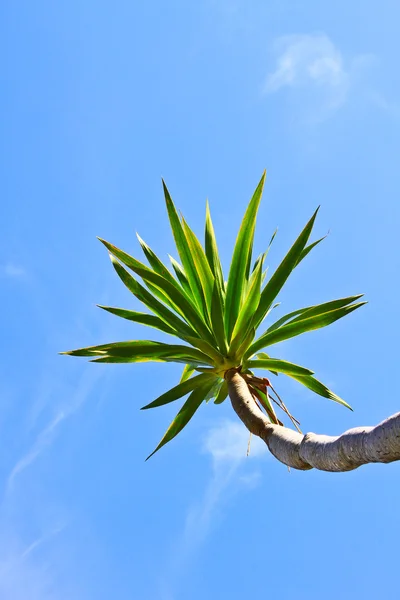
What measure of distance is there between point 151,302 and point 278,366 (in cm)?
84

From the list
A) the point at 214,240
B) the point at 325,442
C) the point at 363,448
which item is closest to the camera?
the point at 363,448

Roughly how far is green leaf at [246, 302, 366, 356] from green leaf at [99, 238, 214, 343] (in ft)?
0.92

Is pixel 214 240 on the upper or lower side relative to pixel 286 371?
upper

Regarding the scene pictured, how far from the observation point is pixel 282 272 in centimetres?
291

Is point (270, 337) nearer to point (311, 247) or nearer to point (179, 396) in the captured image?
point (179, 396)

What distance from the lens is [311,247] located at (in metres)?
3.56

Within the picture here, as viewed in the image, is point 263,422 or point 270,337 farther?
point 270,337

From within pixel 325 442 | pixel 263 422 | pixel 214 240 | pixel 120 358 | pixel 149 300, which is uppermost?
pixel 214 240

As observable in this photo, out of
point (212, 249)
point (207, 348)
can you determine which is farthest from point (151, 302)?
point (212, 249)

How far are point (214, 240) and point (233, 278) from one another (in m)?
0.79

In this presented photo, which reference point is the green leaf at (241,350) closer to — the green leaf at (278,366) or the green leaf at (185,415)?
the green leaf at (278,366)

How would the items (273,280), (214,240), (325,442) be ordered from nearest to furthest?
(325,442)
(273,280)
(214,240)

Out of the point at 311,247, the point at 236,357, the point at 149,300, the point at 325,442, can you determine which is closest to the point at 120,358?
the point at 149,300

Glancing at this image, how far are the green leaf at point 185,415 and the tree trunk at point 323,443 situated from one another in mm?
354
